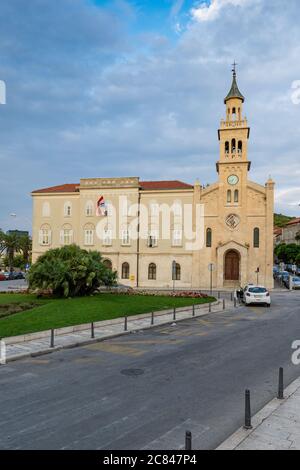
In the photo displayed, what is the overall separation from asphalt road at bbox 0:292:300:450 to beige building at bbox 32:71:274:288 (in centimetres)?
3010

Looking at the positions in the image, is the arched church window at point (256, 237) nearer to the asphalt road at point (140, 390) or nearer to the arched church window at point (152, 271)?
the arched church window at point (152, 271)

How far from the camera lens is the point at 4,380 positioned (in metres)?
9.98

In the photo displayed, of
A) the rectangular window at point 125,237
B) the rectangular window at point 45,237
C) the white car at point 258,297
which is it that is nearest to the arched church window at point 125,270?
the rectangular window at point 125,237

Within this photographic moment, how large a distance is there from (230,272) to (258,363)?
35.2 meters

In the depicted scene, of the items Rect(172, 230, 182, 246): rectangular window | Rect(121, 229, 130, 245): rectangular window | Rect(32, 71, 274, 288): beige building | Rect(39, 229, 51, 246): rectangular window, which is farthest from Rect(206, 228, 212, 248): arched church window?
Rect(39, 229, 51, 246): rectangular window

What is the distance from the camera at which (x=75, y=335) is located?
15.8m

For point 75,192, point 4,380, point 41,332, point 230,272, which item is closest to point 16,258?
point 75,192

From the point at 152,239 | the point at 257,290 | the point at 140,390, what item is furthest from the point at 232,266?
the point at 140,390

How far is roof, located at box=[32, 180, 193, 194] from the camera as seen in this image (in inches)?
1906

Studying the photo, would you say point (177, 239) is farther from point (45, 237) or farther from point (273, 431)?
point (273, 431)

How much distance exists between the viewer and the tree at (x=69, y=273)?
2541cm

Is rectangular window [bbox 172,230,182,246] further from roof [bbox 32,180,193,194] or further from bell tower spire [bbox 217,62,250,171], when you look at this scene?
bell tower spire [bbox 217,62,250,171]

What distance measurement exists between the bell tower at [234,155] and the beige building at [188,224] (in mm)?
123

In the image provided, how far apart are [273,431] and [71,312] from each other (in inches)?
569
